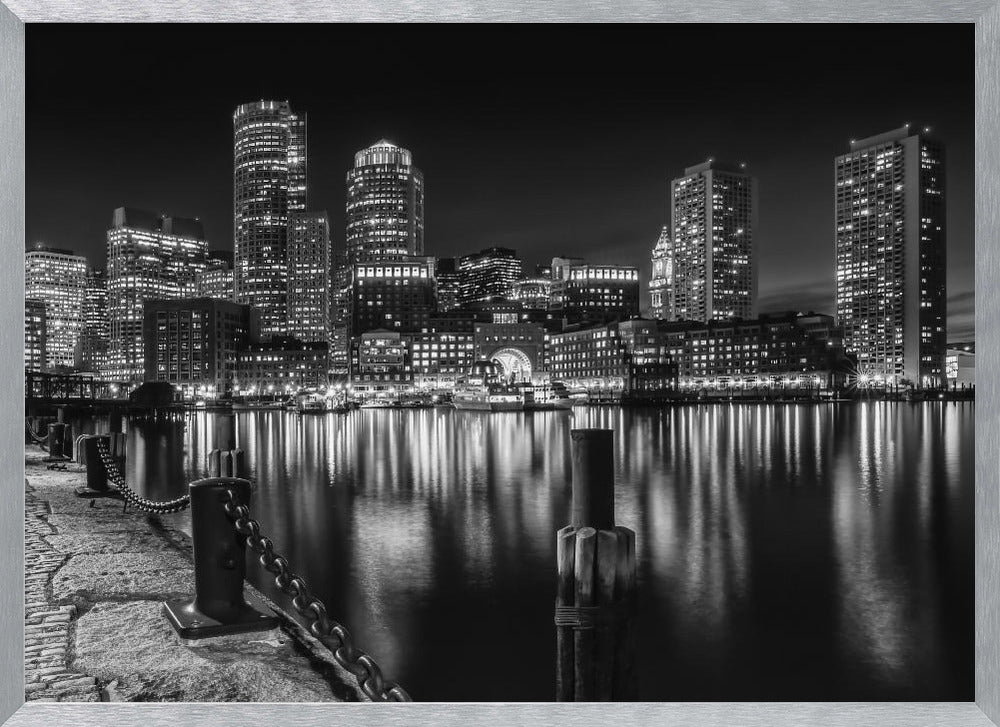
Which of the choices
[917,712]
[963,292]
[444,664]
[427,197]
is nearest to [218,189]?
[427,197]

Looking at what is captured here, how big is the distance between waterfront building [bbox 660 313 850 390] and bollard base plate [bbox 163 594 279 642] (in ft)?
50.6

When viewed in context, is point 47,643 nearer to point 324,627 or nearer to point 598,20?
point 324,627

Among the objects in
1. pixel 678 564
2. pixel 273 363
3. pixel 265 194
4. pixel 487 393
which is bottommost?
pixel 678 564

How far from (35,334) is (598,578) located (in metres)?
4.37

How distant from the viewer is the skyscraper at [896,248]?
5.62 metres

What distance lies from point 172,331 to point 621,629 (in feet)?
26.6

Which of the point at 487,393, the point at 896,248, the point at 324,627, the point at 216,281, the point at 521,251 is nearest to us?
the point at 324,627

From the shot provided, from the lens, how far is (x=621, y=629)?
12.7 feet

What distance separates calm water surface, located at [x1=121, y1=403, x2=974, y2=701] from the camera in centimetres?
438

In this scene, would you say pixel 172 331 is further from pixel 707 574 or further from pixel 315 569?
pixel 707 574

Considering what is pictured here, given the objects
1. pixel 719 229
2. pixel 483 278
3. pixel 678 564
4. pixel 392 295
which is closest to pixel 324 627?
pixel 678 564

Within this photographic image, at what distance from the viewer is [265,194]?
8.84 m

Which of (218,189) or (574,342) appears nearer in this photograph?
(218,189)

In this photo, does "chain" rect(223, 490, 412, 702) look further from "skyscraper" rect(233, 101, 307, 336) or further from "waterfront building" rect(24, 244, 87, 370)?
"skyscraper" rect(233, 101, 307, 336)
